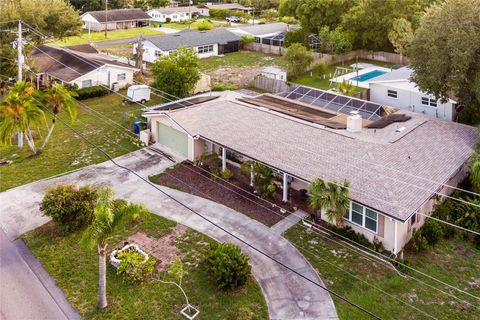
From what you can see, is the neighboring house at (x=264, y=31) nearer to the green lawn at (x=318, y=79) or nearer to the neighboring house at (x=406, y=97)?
the green lawn at (x=318, y=79)

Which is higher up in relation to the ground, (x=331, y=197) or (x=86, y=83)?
(x=86, y=83)

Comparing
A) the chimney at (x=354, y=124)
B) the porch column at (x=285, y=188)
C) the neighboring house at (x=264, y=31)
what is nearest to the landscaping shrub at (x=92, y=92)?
the porch column at (x=285, y=188)

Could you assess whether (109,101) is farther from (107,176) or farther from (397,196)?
(397,196)

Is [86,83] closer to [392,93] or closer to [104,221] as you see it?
[392,93]

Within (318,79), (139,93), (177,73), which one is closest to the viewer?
(177,73)

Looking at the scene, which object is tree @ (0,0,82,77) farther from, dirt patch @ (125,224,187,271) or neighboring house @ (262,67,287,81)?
dirt patch @ (125,224,187,271)

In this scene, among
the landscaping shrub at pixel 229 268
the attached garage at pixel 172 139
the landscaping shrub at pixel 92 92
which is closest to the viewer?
the landscaping shrub at pixel 229 268

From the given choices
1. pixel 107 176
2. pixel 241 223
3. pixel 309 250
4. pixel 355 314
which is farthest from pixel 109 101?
pixel 355 314

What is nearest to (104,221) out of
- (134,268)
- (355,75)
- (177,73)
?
(134,268)
